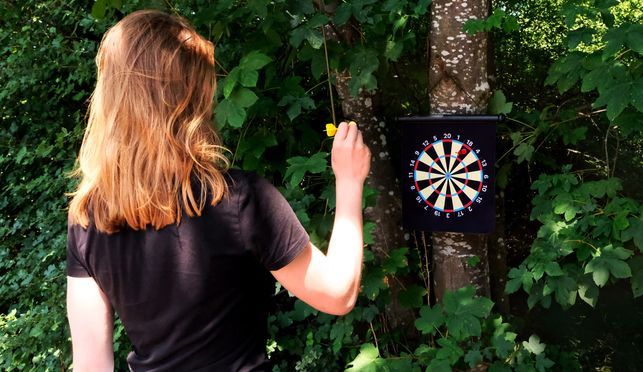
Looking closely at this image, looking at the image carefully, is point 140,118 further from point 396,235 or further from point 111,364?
point 396,235

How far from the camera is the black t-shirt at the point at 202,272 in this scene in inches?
49.5

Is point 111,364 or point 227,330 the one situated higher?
point 227,330

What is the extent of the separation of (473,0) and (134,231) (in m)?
1.90

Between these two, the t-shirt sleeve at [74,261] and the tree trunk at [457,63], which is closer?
the t-shirt sleeve at [74,261]

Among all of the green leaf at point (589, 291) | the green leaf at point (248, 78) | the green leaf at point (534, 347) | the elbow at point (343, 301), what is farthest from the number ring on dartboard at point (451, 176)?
the elbow at point (343, 301)

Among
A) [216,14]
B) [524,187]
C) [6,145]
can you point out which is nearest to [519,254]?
[524,187]

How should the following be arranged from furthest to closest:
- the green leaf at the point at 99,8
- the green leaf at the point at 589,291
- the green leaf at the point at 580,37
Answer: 1. the green leaf at the point at 99,8
2. the green leaf at the point at 589,291
3. the green leaf at the point at 580,37

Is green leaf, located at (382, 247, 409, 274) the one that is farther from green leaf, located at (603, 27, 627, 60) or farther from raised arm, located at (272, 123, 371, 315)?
raised arm, located at (272, 123, 371, 315)

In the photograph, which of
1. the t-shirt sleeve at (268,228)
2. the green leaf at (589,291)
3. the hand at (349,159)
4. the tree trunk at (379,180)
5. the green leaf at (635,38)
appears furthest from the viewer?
the tree trunk at (379,180)

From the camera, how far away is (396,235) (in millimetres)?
3154

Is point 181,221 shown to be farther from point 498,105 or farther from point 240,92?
point 498,105

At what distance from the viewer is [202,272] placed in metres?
1.27

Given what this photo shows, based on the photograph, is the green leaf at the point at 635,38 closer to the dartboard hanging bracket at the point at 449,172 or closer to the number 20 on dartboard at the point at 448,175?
the dartboard hanging bracket at the point at 449,172

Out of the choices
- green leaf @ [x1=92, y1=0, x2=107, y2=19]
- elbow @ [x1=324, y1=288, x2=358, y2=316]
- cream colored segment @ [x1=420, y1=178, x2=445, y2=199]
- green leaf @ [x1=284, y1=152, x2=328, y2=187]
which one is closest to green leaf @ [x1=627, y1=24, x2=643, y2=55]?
cream colored segment @ [x1=420, y1=178, x2=445, y2=199]
